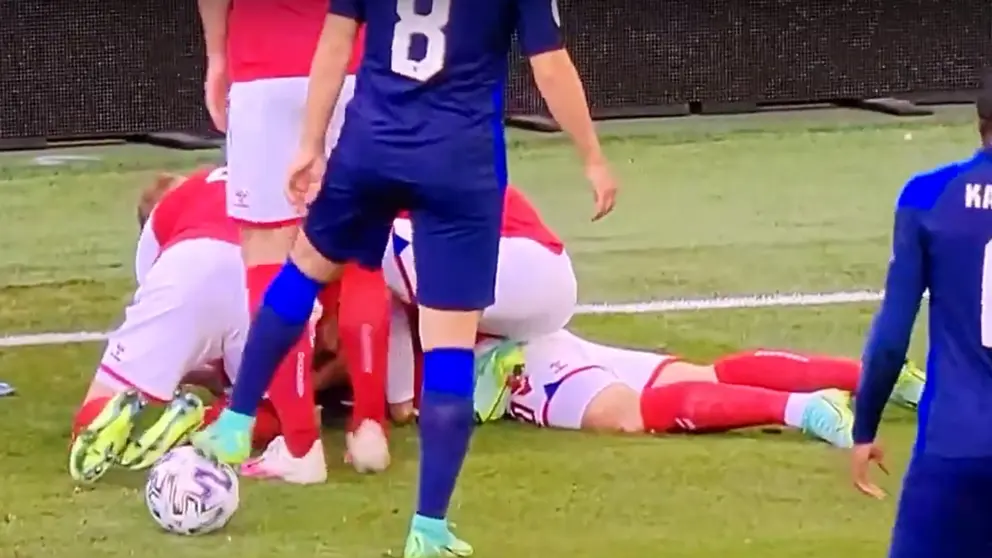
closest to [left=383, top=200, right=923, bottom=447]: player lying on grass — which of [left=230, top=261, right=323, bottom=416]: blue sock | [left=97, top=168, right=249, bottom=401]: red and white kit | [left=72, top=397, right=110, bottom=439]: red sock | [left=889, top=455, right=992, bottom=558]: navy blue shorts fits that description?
[left=97, top=168, right=249, bottom=401]: red and white kit

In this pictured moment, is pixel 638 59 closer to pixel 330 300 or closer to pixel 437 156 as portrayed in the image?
pixel 330 300

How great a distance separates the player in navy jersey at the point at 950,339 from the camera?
8.86ft

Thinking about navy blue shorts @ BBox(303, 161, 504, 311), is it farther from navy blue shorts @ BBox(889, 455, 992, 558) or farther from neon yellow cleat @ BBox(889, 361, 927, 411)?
neon yellow cleat @ BBox(889, 361, 927, 411)

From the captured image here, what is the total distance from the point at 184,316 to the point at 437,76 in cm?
118

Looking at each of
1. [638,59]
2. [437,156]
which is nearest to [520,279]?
[437,156]

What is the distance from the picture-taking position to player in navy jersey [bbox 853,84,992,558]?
2.70 meters

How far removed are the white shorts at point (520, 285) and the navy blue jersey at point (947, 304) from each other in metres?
2.03

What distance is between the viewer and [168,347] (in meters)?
4.54

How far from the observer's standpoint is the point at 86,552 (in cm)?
391

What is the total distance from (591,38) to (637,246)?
11.5 feet

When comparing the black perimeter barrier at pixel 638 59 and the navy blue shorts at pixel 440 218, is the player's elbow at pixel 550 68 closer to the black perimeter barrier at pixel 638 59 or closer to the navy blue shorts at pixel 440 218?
the navy blue shorts at pixel 440 218

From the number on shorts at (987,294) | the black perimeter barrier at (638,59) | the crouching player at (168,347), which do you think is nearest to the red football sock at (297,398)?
the crouching player at (168,347)

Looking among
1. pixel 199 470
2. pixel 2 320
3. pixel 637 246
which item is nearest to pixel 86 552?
pixel 199 470

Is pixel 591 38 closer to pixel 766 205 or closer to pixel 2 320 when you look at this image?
pixel 766 205
